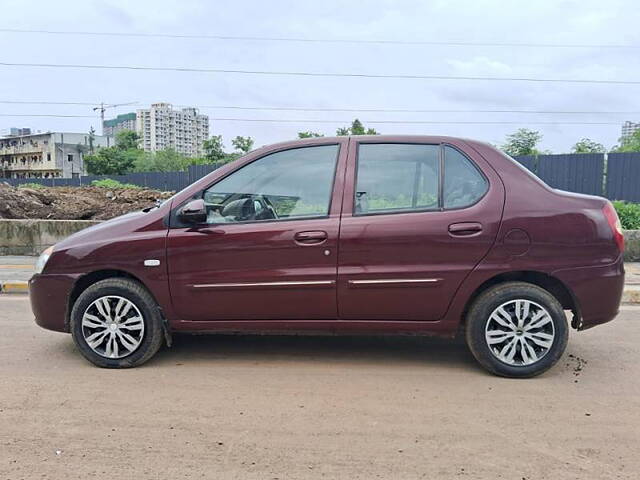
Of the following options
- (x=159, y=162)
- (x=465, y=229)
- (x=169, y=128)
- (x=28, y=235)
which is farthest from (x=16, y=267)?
(x=169, y=128)

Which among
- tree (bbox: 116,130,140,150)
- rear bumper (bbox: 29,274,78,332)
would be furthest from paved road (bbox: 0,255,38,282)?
tree (bbox: 116,130,140,150)

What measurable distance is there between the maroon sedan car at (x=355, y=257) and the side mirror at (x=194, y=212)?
0.03 feet

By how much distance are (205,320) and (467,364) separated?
213 centimetres

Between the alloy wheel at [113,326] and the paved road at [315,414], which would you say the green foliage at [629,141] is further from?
the alloy wheel at [113,326]

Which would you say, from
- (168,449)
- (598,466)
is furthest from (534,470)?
(168,449)

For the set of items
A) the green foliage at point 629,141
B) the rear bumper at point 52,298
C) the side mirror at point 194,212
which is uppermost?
the green foliage at point 629,141

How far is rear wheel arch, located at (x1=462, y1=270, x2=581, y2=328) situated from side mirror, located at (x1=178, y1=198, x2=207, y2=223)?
81.9 inches

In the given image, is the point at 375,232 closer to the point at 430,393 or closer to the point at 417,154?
the point at 417,154

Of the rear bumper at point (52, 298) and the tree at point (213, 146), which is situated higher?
the tree at point (213, 146)

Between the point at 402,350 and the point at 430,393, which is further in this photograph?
the point at 402,350

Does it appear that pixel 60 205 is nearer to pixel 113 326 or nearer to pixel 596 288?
pixel 113 326

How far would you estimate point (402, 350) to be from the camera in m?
4.81

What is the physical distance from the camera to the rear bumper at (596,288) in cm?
396

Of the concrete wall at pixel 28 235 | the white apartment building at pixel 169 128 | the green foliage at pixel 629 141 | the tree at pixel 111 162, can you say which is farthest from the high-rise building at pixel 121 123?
the concrete wall at pixel 28 235
